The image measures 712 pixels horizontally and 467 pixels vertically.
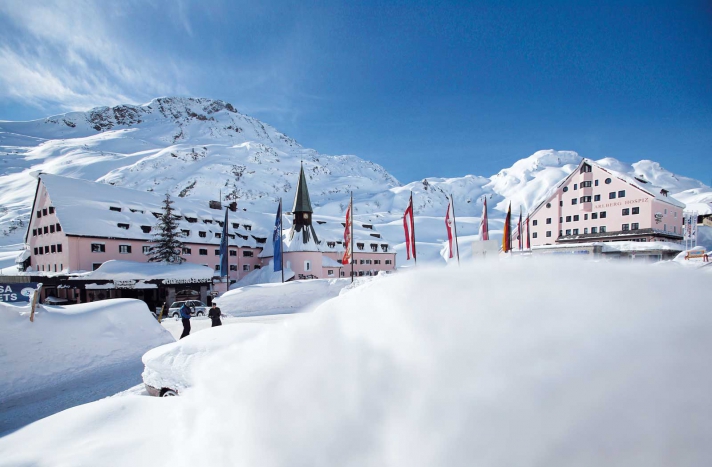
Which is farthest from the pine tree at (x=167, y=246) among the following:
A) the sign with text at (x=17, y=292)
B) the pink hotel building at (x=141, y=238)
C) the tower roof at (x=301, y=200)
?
the sign with text at (x=17, y=292)

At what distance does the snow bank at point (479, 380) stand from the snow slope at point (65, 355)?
19.6ft

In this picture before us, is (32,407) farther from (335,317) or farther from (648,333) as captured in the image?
(648,333)

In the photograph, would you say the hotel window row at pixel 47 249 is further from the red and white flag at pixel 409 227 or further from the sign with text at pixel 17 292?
the red and white flag at pixel 409 227

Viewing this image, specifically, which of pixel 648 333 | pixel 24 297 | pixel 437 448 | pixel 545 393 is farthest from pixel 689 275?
pixel 24 297

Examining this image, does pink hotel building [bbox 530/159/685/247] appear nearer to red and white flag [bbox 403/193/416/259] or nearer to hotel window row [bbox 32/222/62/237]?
red and white flag [bbox 403/193/416/259]

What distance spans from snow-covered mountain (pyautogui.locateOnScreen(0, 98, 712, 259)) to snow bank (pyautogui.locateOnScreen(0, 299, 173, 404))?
51034 mm

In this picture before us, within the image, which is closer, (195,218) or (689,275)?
(689,275)

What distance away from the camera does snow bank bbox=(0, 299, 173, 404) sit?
8055mm

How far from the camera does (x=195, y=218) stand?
1319 inches

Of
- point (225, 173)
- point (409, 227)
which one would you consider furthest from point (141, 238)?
point (225, 173)

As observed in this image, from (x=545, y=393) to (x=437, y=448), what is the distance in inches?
24.3

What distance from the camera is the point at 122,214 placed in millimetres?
28234

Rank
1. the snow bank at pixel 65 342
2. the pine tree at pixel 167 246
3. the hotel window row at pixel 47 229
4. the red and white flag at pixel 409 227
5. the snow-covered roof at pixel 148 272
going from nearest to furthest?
the snow bank at pixel 65 342 < the red and white flag at pixel 409 227 < the snow-covered roof at pixel 148 272 < the hotel window row at pixel 47 229 < the pine tree at pixel 167 246

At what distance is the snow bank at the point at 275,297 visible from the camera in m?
20.6
